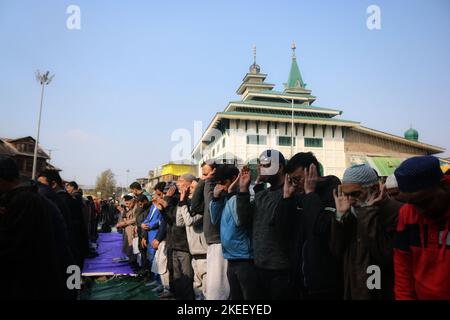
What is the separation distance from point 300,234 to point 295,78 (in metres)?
46.3

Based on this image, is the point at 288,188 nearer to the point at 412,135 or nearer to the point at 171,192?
the point at 171,192

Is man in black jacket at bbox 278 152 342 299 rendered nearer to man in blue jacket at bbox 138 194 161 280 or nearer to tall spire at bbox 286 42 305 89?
man in blue jacket at bbox 138 194 161 280

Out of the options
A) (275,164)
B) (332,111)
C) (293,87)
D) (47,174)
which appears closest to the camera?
(275,164)

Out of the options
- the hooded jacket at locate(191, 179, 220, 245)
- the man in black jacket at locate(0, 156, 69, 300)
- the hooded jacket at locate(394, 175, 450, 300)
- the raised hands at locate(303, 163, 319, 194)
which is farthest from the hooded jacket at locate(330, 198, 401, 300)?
the man in black jacket at locate(0, 156, 69, 300)

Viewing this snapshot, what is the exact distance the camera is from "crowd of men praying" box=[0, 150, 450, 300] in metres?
1.78

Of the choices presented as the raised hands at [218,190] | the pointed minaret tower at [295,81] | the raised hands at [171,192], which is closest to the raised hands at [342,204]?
the raised hands at [218,190]

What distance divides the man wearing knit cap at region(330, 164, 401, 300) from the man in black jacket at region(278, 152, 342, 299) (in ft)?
0.67

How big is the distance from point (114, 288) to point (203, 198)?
3.36 m

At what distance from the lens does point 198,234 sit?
16.1 ft

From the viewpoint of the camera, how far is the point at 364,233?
2.21 meters

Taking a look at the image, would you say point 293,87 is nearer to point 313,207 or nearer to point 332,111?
point 332,111

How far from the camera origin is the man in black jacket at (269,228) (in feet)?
9.77

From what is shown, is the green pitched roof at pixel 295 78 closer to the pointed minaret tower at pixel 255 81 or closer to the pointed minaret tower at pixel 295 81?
the pointed minaret tower at pixel 295 81
